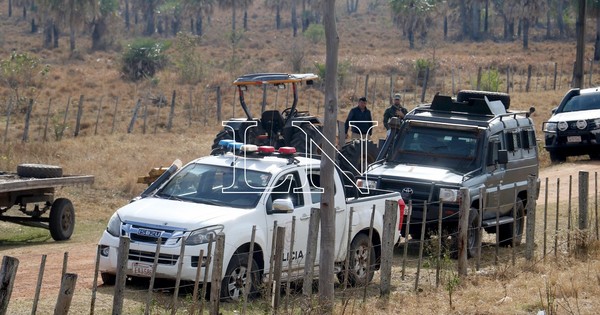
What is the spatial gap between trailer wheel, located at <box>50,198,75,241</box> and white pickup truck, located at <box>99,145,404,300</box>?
465 cm

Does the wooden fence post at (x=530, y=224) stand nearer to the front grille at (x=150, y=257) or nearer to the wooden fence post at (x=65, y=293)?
the front grille at (x=150, y=257)

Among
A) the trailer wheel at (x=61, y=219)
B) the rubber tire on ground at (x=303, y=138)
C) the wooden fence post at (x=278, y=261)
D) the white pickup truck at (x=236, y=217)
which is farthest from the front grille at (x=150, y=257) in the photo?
the rubber tire on ground at (x=303, y=138)

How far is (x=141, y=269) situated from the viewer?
10172mm

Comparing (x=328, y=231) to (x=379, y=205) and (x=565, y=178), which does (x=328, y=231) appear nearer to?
(x=379, y=205)

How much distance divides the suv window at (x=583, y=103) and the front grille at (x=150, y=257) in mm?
18133

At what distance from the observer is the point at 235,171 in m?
11.5

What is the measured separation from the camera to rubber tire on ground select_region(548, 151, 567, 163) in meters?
25.7

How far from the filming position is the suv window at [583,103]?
84.8ft

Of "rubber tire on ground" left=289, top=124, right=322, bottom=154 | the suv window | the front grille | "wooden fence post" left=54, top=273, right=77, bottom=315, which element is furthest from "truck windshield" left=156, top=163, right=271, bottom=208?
the suv window

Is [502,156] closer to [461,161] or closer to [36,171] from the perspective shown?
[461,161]

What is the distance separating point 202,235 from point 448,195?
5.02 metres

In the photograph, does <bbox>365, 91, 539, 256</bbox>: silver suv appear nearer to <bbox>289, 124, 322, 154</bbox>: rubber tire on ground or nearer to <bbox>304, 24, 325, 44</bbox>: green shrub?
<bbox>289, 124, 322, 154</bbox>: rubber tire on ground

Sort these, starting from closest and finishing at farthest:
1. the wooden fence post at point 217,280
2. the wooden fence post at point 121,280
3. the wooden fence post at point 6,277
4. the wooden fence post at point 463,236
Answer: the wooden fence post at point 6,277
the wooden fence post at point 121,280
the wooden fence post at point 217,280
the wooden fence post at point 463,236

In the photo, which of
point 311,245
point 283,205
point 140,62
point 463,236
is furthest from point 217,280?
point 140,62
